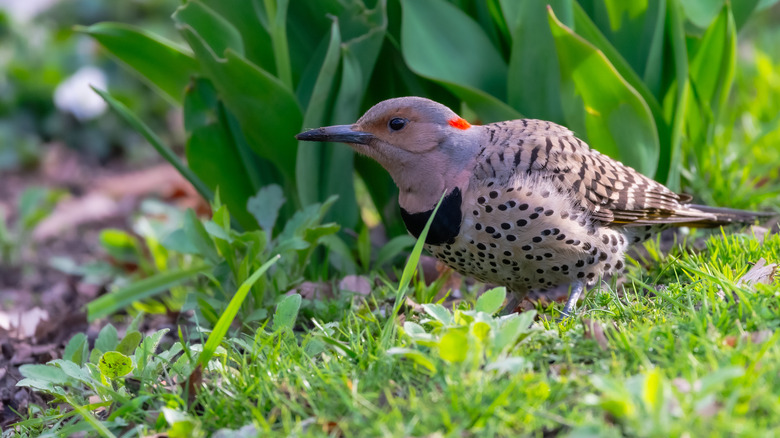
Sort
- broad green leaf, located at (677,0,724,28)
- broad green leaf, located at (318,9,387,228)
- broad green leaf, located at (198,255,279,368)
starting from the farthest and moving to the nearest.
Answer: broad green leaf, located at (677,0,724,28), broad green leaf, located at (318,9,387,228), broad green leaf, located at (198,255,279,368)

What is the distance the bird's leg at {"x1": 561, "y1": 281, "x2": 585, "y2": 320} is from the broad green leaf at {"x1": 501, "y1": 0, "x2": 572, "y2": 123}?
972mm

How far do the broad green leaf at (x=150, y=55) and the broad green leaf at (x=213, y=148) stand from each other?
0.44ft

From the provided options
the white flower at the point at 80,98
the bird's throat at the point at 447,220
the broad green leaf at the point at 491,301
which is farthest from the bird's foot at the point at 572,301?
the white flower at the point at 80,98

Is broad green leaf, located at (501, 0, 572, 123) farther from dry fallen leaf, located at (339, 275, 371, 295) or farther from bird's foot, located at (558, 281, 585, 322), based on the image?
dry fallen leaf, located at (339, 275, 371, 295)

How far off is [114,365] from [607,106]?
7.63 ft

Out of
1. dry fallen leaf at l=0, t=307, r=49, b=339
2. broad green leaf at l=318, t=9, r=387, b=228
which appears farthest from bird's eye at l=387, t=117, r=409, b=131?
dry fallen leaf at l=0, t=307, r=49, b=339

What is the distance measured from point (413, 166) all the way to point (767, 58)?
4.37 meters

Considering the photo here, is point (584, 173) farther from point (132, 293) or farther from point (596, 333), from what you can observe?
point (132, 293)

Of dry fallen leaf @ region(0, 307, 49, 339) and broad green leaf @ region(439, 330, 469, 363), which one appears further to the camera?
dry fallen leaf @ region(0, 307, 49, 339)

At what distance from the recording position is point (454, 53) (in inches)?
149

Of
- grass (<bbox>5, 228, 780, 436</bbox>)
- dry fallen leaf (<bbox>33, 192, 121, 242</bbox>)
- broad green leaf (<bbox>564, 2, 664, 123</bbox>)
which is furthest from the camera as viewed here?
dry fallen leaf (<bbox>33, 192, 121, 242</bbox>)

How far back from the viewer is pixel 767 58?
638 centimetres

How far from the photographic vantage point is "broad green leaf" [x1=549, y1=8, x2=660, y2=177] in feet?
10.8

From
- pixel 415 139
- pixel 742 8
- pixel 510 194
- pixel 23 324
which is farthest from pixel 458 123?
pixel 23 324
